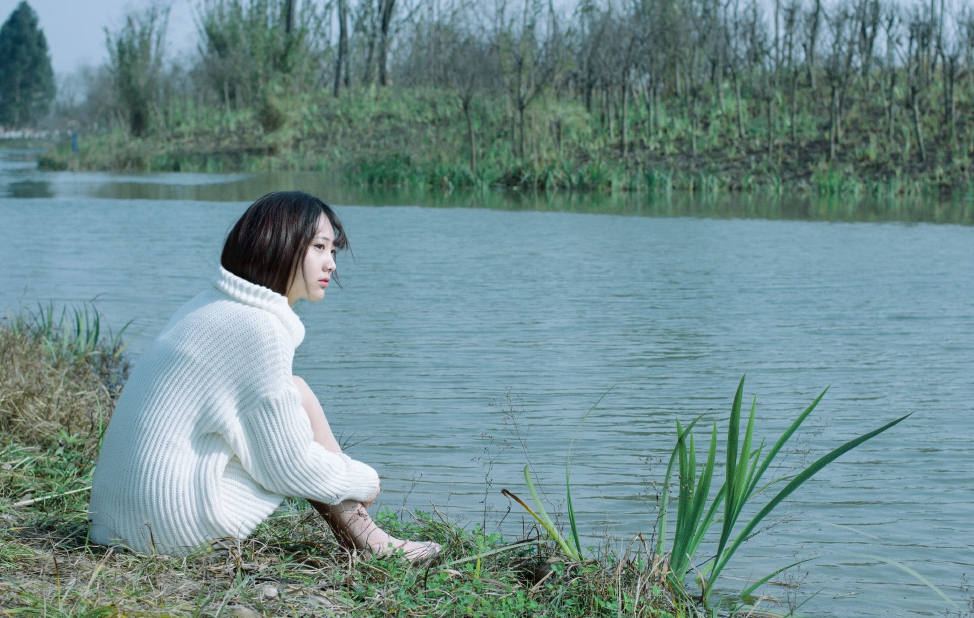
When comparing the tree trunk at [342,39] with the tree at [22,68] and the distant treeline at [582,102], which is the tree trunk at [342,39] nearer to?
the distant treeline at [582,102]

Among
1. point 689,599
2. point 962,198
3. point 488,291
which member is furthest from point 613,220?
point 689,599

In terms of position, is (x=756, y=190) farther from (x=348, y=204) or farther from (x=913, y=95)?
(x=348, y=204)

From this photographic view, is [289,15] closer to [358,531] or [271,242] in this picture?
[271,242]

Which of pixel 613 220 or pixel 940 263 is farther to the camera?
pixel 613 220

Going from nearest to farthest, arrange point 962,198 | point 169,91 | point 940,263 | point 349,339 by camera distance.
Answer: point 349,339 < point 940,263 < point 962,198 < point 169,91

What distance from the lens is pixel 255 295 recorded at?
8.27 feet

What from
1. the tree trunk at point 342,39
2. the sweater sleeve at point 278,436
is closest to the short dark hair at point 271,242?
the sweater sleeve at point 278,436

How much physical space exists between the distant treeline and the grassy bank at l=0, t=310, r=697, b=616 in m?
17.1

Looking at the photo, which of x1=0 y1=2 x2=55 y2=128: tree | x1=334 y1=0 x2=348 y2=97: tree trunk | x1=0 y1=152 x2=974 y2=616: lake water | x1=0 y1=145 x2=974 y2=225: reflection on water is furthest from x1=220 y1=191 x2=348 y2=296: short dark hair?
x1=0 y1=2 x2=55 y2=128: tree

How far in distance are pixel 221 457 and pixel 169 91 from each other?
3384 cm

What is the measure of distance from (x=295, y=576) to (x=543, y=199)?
50.9 ft

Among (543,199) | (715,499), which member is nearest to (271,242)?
(715,499)

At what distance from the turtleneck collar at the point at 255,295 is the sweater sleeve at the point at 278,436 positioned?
0.25ft

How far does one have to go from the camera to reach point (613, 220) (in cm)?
1415
